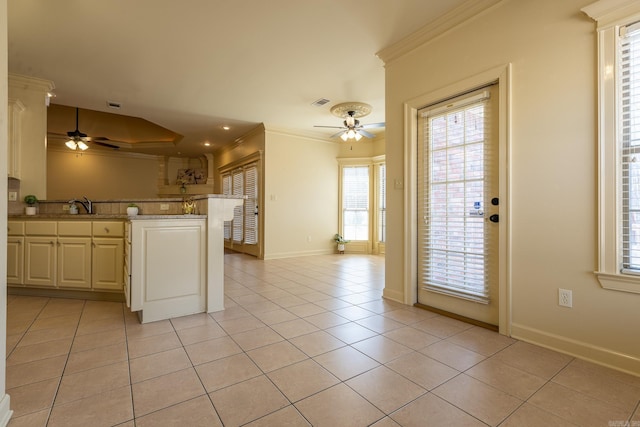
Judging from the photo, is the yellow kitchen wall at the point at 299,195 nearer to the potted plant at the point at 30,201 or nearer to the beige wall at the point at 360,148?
the beige wall at the point at 360,148

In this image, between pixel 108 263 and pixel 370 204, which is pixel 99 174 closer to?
pixel 108 263

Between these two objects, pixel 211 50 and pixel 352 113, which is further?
pixel 352 113

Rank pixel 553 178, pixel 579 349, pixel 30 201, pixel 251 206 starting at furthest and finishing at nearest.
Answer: pixel 251 206, pixel 30 201, pixel 553 178, pixel 579 349

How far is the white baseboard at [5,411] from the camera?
1376 mm

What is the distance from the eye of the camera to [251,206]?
6.94m

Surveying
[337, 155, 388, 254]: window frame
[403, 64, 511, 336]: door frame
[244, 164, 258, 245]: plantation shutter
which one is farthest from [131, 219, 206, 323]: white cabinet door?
[337, 155, 388, 254]: window frame

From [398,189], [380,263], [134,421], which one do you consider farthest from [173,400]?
[380,263]

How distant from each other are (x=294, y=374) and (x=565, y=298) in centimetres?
195

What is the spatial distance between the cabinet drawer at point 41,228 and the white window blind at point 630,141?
16.9ft

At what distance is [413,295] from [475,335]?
2.60ft

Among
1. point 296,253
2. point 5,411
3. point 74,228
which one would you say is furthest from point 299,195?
point 5,411

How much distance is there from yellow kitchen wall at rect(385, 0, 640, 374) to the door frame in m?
0.03

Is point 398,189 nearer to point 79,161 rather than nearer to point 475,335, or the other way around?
point 475,335

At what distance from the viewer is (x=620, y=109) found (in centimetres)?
189
